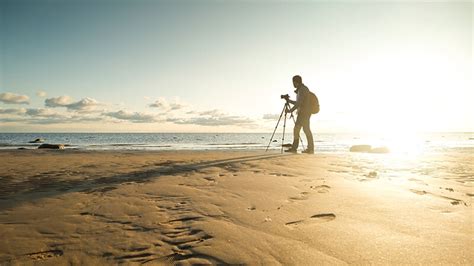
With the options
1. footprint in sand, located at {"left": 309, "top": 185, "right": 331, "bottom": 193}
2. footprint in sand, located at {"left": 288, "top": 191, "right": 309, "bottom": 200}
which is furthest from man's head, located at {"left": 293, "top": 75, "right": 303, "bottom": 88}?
footprint in sand, located at {"left": 288, "top": 191, "right": 309, "bottom": 200}

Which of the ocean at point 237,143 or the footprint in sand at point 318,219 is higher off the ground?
the ocean at point 237,143

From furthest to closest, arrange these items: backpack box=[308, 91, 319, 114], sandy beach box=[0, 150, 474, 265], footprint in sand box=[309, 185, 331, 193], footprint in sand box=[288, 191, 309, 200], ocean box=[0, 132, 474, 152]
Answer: ocean box=[0, 132, 474, 152] → backpack box=[308, 91, 319, 114] → footprint in sand box=[309, 185, 331, 193] → footprint in sand box=[288, 191, 309, 200] → sandy beach box=[0, 150, 474, 265]

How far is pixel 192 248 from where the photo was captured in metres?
2.04

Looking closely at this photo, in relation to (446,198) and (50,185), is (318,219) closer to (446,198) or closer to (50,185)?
Answer: (446,198)

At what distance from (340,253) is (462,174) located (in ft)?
18.2

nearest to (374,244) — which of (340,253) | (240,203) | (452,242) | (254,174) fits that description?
(340,253)

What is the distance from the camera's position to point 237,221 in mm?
2637

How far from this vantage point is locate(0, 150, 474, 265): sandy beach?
1.94m

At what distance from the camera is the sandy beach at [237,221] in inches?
76.5

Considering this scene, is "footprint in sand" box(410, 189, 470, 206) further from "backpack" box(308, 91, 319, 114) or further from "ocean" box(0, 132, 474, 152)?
"ocean" box(0, 132, 474, 152)

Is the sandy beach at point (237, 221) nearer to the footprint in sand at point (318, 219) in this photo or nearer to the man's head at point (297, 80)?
the footprint in sand at point (318, 219)

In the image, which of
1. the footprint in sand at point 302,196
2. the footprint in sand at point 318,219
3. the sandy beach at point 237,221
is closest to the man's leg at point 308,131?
the sandy beach at point 237,221

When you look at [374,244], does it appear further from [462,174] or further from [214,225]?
[462,174]

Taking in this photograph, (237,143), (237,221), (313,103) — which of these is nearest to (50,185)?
(237,221)
